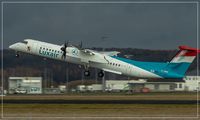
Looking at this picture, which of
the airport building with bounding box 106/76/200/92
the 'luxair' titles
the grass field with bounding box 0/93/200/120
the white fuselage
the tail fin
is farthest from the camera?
the airport building with bounding box 106/76/200/92

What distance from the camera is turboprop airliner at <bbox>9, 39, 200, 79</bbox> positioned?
97562 millimetres

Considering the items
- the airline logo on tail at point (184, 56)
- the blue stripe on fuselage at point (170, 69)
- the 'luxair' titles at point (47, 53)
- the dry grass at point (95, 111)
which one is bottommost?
the dry grass at point (95, 111)

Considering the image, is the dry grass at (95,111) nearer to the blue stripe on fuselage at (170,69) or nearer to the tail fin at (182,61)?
the blue stripe on fuselage at (170,69)

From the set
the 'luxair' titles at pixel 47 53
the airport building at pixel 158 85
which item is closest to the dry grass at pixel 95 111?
the 'luxair' titles at pixel 47 53

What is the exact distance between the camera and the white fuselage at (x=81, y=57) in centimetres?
9925

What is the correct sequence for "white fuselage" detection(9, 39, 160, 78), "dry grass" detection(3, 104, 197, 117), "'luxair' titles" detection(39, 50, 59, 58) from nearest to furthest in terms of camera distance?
"dry grass" detection(3, 104, 197, 117) → "'luxair' titles" detection(39, 50, 59, 58) → "white fuselage" detection(9, 39, 160, 78)

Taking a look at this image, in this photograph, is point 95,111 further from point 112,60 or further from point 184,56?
point 112,60

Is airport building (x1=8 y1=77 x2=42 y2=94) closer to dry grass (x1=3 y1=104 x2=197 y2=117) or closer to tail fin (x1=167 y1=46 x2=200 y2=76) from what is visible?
tail fin (x1=167 y1=46 x2=200 y2=76)

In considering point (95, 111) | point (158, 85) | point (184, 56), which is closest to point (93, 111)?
point (95, 111)

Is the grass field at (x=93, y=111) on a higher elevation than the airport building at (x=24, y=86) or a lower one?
lower

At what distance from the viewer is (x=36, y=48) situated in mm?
99062

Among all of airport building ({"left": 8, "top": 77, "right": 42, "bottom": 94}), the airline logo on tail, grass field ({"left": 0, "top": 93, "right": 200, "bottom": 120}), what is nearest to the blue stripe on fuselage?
the airline logo on tail

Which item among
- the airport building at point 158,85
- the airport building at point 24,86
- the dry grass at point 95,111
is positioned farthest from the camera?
the airport building at point 158,85

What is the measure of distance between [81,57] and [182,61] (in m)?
19.4
